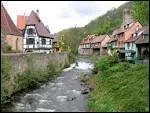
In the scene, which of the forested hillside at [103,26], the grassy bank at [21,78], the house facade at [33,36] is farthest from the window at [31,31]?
the grassy bank at [21,78]

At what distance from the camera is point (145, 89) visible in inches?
854

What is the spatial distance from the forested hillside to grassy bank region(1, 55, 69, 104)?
32.9 feet

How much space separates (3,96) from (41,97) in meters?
3.25

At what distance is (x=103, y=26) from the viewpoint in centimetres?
10625

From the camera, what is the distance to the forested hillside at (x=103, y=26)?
29953 mm

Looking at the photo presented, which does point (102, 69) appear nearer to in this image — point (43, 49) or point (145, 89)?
point (145, 89)

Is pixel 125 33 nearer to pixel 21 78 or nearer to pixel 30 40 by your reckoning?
pixel 30 40

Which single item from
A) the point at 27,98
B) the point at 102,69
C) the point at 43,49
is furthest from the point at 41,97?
the point at 43,49

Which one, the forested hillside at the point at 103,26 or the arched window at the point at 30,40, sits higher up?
the forested hillside at the point at 103,26

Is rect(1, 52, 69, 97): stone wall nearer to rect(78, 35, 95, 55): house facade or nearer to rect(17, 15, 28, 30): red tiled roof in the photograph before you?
rect(17, 15, 28, 30): red tiled roof

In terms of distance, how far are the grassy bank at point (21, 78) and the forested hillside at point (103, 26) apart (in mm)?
10026

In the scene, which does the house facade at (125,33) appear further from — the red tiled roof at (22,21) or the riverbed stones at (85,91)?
the riverbed stones at (85,91)

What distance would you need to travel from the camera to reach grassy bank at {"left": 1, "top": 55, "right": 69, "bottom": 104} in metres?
24.3

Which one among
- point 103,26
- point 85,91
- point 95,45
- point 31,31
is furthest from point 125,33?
point 103,26
